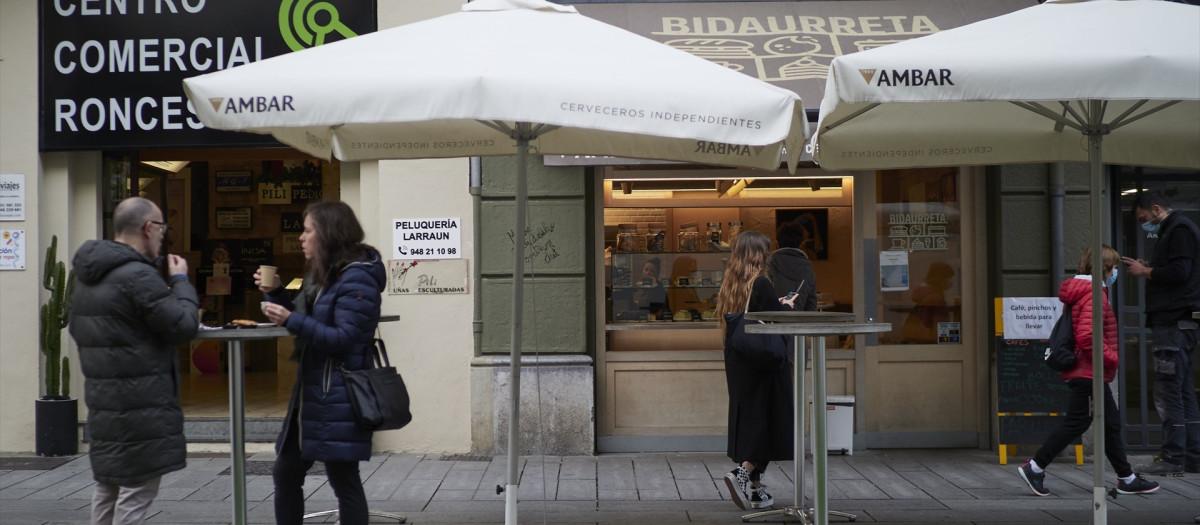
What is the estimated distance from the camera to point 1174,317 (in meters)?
6.84

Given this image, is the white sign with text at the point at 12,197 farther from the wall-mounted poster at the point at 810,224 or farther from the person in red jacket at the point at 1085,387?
the person in red jacket at the point at 1085,387

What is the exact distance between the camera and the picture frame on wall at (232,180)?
12.1m

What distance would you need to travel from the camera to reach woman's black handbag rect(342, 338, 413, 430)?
4258 mm

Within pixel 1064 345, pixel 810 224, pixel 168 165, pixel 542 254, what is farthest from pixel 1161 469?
pixel 168 165

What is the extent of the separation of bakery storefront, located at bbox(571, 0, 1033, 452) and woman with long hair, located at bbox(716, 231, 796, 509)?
1.88 m

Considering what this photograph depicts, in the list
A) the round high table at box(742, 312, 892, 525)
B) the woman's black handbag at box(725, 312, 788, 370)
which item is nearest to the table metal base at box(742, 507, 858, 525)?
the round high table at box(742, 312, 892, 525)

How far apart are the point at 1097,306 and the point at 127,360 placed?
4517 mm

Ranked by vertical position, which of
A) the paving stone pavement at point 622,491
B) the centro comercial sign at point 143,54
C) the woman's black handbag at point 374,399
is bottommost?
the paving stone pavement at point 622,491

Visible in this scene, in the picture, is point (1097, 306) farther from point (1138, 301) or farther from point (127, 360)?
point (127, 360)

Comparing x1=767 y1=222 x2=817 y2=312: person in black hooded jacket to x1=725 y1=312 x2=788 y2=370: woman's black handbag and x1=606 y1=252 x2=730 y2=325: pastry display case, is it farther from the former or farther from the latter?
x1=725 y1=312 x2=788 y2=370: woman's black handbag

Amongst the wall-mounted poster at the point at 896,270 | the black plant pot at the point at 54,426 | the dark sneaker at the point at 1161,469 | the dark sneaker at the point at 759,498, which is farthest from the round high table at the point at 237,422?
the dark sneaker at the point at 1161,469

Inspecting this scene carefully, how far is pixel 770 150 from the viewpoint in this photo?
525 cm

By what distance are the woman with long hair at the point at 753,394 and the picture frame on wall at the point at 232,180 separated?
318 inches

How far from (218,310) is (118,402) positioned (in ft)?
27.8
